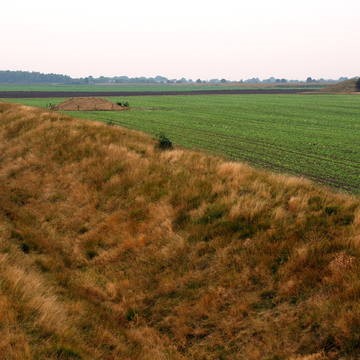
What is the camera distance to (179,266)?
10938 mm

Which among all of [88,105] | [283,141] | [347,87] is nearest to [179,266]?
[283,141]

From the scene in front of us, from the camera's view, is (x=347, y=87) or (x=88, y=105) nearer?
(x=88, y=105)

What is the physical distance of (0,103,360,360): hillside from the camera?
768 cm

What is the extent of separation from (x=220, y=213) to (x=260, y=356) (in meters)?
5.51

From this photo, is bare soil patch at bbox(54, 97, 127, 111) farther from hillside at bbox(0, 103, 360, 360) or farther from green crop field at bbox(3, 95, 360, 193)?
hillside at bbox(0, 103, 360, 360)

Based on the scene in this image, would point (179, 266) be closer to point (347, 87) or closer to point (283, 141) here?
point (283, 141)

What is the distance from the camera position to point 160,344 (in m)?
8.52

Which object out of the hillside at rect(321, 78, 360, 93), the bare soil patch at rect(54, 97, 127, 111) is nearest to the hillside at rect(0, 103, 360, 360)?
the bare soil patch at rect(54, 97, 127, 111)

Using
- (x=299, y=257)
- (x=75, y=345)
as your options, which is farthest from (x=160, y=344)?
(x=299, y=257)

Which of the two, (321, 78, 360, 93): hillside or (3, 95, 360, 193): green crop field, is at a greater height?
(321, 78, 360, 93): hillside

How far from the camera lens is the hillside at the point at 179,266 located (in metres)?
7.68

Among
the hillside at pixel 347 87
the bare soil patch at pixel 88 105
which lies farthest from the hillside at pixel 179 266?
the hillside at pixel 347 87

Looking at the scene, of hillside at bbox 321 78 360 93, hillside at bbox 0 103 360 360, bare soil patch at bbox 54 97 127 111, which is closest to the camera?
hillside at bbox 0 103 360 360

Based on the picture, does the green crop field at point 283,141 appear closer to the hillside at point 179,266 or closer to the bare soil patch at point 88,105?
the hillside at point 179,266
